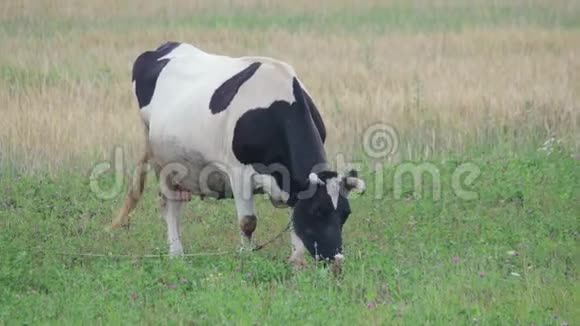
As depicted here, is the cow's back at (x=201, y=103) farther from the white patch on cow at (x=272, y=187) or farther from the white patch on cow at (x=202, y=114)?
the white patch on cow at (x=272, y=187)

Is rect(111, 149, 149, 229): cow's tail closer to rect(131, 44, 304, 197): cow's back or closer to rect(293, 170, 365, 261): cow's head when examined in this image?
rect(131, 44, 304, 197): cow's back

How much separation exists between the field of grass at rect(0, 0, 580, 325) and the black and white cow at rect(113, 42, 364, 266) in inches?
13.9

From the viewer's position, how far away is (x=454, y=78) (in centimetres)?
1585

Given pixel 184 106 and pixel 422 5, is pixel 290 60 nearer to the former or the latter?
pixel 184 106

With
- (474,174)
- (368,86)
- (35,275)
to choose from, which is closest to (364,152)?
(474,174)

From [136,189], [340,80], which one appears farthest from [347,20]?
[136,189]

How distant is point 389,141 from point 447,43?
675cm

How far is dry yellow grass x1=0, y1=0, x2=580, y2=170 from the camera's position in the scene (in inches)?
519

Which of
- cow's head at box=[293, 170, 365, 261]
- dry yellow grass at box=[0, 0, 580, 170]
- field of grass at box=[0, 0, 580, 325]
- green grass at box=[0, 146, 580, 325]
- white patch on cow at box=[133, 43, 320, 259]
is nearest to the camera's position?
green grass at box=[0, 146, 580, 325]

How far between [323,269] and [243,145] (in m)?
1.41

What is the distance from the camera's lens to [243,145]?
8836 millimetres

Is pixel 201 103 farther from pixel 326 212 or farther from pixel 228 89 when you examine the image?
pixel 326 212

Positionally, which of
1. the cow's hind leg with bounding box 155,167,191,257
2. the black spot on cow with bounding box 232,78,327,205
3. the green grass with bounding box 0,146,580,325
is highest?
the black spot on cow with bounding box 232,78,327,205

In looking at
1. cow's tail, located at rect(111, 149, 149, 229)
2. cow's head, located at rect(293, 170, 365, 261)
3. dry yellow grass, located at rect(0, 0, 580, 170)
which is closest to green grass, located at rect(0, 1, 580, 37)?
dry yellow grass, located at rect(0, 0, 580, 170)
